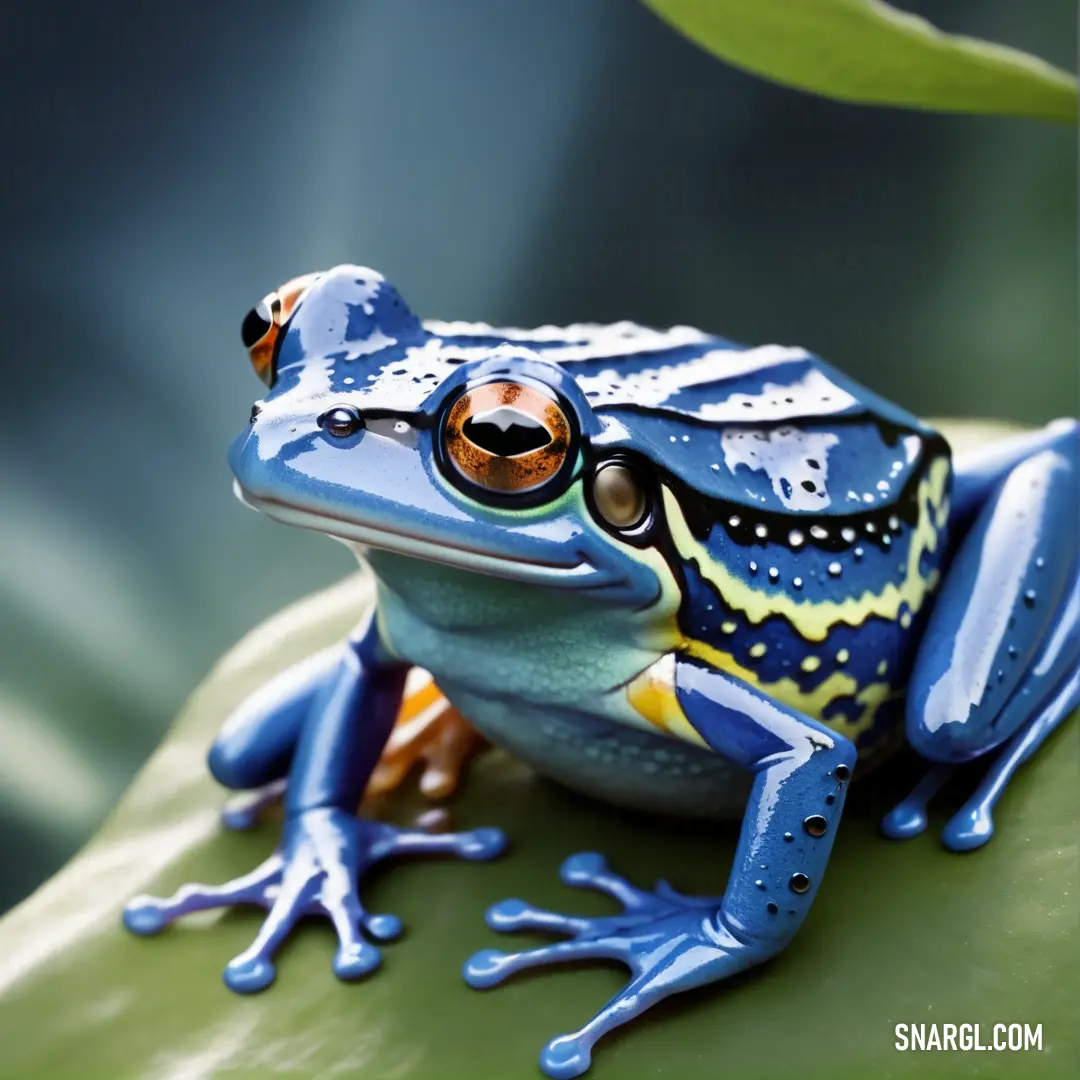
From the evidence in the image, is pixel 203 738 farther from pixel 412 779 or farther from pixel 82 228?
pixel 82 228

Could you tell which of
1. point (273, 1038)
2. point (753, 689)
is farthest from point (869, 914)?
point (273, 1038)

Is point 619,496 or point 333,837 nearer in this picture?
point 619,496

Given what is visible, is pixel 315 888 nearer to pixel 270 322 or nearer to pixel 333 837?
pixel 333 837

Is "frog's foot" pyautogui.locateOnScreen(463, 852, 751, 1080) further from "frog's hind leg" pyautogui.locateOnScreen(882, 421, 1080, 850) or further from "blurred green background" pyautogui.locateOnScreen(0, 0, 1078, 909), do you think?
"blurred green background" pyautogui.locateOnScreen(0, 0, 1078, 909)

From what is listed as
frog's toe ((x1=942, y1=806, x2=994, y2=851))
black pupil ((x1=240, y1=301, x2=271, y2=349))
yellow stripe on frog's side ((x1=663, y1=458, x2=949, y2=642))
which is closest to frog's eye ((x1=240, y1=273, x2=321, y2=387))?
black pupil ((x1=240, y1=301, x2=271, y2=349))

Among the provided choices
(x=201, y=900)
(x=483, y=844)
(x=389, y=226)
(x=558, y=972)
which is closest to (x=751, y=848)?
(x=558, y=972)

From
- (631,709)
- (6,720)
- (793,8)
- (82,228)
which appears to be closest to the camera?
(631,709)
